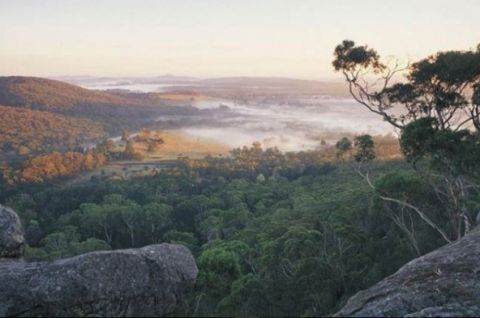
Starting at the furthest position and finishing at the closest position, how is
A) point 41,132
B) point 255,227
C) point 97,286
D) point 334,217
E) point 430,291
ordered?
point 41,132 → point 255,227 → point 334,217 → point 430,291 → point 97,286

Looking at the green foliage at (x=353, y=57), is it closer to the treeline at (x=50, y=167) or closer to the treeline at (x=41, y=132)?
the treeline at (x=50, y=167)

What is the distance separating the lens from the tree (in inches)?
602

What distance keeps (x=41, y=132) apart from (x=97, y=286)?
141 meters

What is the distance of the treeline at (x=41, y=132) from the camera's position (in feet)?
390

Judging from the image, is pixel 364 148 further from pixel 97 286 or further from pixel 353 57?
pixel 97 286

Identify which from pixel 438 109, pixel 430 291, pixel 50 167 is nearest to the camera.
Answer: pixel 430 291

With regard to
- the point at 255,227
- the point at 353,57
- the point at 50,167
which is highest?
the point at 353,57

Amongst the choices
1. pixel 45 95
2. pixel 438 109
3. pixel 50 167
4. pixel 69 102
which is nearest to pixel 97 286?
pixel 438 109

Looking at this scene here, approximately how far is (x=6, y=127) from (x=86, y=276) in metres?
142

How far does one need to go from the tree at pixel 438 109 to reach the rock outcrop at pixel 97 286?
10774mm

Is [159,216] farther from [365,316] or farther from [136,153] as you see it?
[136,153]

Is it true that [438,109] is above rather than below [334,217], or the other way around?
above

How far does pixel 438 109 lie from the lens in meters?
17.5

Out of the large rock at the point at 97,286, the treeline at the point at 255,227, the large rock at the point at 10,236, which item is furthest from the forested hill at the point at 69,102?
the large rock at the point at 97,286
